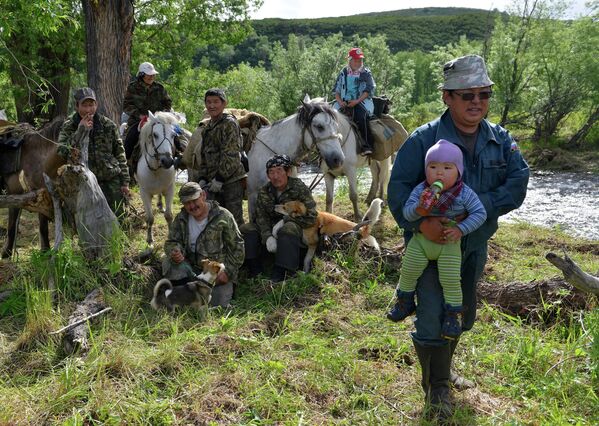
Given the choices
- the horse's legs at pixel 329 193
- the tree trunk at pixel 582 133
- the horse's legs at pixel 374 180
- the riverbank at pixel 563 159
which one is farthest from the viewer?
the tree trunk at pixel 582 133

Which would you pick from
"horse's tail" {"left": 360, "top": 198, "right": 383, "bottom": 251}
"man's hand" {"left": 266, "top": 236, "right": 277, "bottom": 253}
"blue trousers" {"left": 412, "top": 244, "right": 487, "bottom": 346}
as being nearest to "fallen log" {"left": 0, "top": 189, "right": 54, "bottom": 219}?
"man's hand" {"left": 266, "top": 236, "right": 277, "bottom": 253}

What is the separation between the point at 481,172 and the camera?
2867 mm

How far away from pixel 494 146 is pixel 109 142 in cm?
467

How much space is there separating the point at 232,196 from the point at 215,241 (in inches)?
47.7

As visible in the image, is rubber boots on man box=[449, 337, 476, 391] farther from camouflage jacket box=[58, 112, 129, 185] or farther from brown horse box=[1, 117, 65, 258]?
brown horse box=[1, 117, 65, 258]

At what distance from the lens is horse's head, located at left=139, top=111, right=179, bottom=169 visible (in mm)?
6559

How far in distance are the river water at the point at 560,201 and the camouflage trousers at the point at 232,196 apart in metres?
4.72

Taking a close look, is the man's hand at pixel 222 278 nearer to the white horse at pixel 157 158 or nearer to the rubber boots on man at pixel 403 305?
the white horse at pixel 157 158

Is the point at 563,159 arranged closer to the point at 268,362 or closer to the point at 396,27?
the point at 268,362

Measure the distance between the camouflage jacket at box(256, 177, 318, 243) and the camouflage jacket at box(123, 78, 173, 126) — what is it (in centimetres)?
349

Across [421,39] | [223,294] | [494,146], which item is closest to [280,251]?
Answer: [223,294]

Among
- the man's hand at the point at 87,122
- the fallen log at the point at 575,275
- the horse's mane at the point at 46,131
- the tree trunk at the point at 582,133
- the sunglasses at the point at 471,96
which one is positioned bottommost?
the tree trunk at the point at 582,133

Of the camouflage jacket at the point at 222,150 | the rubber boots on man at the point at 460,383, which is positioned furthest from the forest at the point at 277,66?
the rubber boots on man at the point at 460,383

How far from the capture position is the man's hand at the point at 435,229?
108 inches
